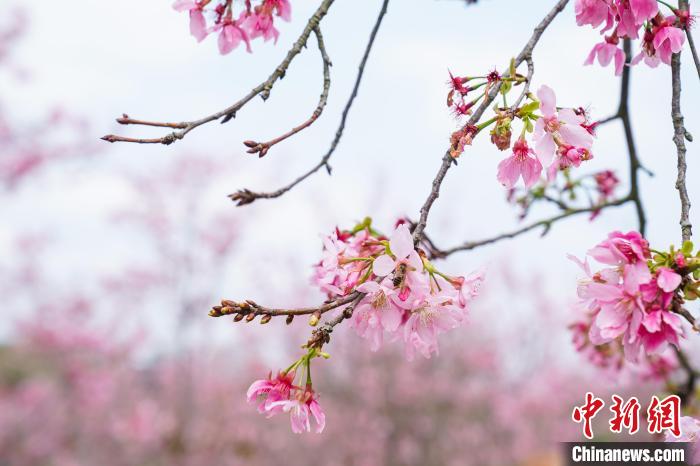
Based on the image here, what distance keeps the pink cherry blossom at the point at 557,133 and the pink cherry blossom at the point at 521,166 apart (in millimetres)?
25

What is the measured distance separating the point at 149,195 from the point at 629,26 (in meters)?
10.3

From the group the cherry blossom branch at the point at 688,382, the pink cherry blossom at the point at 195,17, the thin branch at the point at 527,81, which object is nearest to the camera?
the thin branch at the point at 527,81

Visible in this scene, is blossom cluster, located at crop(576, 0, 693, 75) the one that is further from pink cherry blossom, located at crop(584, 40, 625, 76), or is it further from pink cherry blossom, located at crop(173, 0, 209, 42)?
pink cherry blossom, located at crop(173, 0, 209, 42)

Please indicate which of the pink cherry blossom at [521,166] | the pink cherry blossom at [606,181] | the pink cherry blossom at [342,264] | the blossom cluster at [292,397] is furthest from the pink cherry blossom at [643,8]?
the pink cherry blossom at [606,181]

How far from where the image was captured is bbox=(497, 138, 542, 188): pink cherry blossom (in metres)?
0.96

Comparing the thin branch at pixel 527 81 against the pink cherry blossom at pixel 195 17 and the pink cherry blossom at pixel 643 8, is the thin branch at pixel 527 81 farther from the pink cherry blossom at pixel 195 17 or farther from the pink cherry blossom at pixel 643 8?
the pink cherry blossom at pixel 195 17

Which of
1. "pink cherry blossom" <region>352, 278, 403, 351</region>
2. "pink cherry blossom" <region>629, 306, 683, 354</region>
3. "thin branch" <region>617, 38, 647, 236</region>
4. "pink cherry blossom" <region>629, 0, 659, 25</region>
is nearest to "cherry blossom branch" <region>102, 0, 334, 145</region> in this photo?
"pink cherry blossom" <region>352, 278, 403, 351</region>

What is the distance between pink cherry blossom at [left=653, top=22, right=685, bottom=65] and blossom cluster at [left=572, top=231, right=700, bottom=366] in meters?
0.46

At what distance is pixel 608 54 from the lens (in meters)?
1.36

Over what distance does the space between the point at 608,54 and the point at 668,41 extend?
9.1 inches

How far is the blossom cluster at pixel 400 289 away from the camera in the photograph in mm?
859

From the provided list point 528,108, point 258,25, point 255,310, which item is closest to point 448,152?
point 528,108

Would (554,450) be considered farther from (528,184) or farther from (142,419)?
(528,184)

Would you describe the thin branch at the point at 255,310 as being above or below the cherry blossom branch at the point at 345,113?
below
